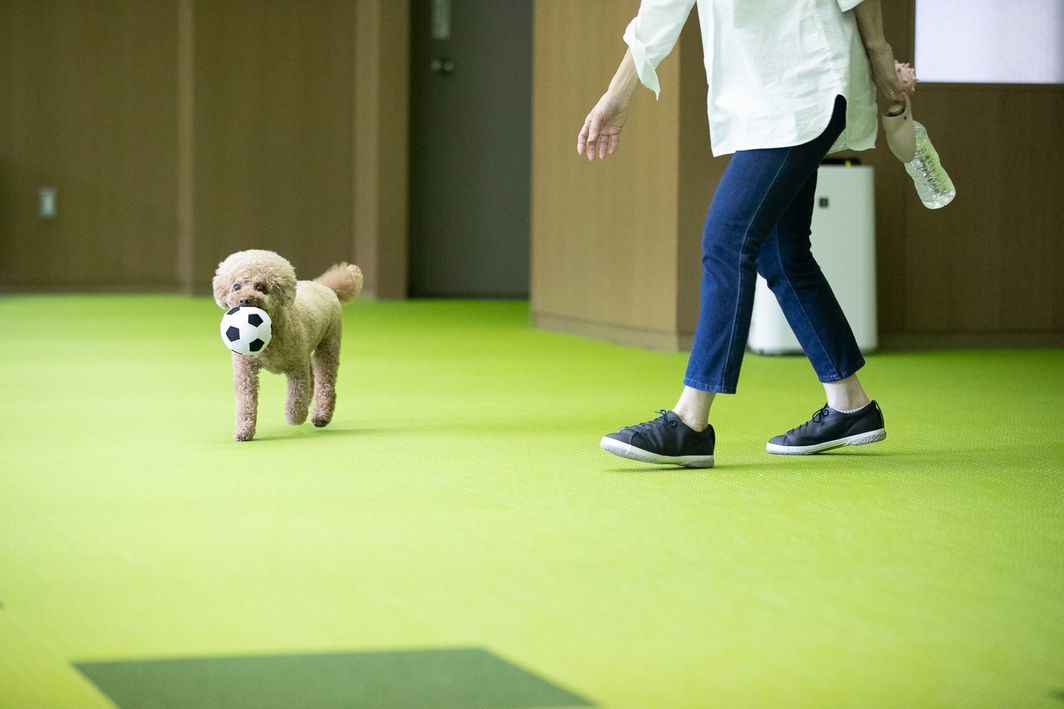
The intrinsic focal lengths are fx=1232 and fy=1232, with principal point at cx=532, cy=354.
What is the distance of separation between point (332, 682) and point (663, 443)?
1.03m

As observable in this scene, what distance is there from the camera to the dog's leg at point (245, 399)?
2.25m

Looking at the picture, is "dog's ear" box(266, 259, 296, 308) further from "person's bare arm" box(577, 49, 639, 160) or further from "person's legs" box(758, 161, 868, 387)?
"person's legs" box(758, 161, 868, 387)

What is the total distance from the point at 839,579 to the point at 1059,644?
260mm

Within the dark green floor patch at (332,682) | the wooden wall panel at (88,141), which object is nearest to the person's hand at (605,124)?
the dark green floor patch at (332,682)

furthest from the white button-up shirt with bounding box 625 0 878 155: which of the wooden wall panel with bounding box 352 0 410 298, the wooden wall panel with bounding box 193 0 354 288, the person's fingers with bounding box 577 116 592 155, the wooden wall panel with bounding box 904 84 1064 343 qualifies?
the wooden wall panel with bounding box 193 0 354 288

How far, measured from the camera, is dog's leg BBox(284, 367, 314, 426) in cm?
235

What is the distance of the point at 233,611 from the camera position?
3.95 ft

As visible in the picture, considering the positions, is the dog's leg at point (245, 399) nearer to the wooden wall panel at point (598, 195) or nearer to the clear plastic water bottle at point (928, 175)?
the clear plastic water bottle at point (928, 175)

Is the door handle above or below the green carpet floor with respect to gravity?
above

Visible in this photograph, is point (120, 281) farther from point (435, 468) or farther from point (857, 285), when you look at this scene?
point (435, 468)

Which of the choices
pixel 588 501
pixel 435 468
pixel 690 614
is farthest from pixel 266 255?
pixel 690 614

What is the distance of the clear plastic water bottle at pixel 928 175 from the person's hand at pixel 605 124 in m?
0.55

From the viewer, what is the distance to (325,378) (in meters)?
2.50

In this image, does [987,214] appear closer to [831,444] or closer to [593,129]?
[831,444]
